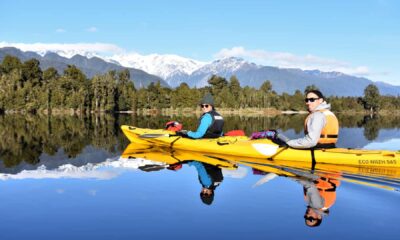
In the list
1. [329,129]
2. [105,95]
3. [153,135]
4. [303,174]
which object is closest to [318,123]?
[329,129]

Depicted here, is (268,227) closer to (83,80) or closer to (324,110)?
(324,110)

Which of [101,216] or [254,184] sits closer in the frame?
[101,216]

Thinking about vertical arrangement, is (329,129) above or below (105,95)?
below

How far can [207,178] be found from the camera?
451 inches

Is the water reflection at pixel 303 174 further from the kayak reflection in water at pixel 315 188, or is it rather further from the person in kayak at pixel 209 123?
the person in kayak at pixel 209 123

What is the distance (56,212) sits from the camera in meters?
7.95

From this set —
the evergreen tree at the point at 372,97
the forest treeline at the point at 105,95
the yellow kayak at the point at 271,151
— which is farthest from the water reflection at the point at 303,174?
→ the evergreen tree at the point at 372,97

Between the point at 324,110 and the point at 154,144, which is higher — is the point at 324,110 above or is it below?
above

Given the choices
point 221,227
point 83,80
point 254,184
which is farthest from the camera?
point 83,80

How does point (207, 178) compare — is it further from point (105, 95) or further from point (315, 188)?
point (105, 95)

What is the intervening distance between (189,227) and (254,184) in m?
3.94

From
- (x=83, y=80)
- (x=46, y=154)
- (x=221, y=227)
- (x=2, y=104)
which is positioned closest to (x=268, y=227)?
(x=221, y=227)

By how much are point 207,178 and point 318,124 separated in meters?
4.01

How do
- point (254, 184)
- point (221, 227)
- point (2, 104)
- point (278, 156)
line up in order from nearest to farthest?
point (221, 227)
point (254, 184)
point (278, 156)
point (2, 104)
